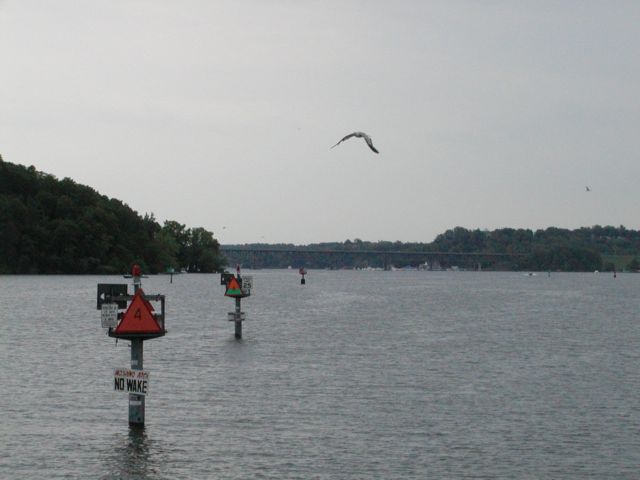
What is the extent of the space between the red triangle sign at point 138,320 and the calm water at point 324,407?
288 centimetres

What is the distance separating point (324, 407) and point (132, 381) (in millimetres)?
7965

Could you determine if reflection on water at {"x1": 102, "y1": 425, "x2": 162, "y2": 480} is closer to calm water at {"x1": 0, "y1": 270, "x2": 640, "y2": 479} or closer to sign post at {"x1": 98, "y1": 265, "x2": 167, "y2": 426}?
calm water at {"x1": 0, "y1": 270, "x2": 640, "y2": 479}

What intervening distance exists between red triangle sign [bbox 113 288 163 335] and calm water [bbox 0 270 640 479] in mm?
2882

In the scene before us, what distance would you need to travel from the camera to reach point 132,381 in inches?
1063

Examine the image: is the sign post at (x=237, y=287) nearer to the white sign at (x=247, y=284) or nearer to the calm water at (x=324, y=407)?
the white sign at (x=247, y=284)

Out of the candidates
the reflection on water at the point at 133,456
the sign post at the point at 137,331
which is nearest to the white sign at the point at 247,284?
the reflection on water at the point at 133,456

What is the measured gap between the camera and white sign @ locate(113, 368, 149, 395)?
88.3 ft

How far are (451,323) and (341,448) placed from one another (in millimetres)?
55006

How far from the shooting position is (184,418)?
30547mm

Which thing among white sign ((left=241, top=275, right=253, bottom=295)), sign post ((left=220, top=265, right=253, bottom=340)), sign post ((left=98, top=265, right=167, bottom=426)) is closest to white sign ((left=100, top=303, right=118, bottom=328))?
sign post ((left=98, top=265, right=167, bottom=426))

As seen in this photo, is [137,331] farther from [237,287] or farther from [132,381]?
[237,287]

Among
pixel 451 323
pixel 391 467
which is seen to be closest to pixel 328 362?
pixel 391 467

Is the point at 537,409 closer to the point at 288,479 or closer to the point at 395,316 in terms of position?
the point at 288,479

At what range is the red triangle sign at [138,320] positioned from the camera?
2675 centimetres
